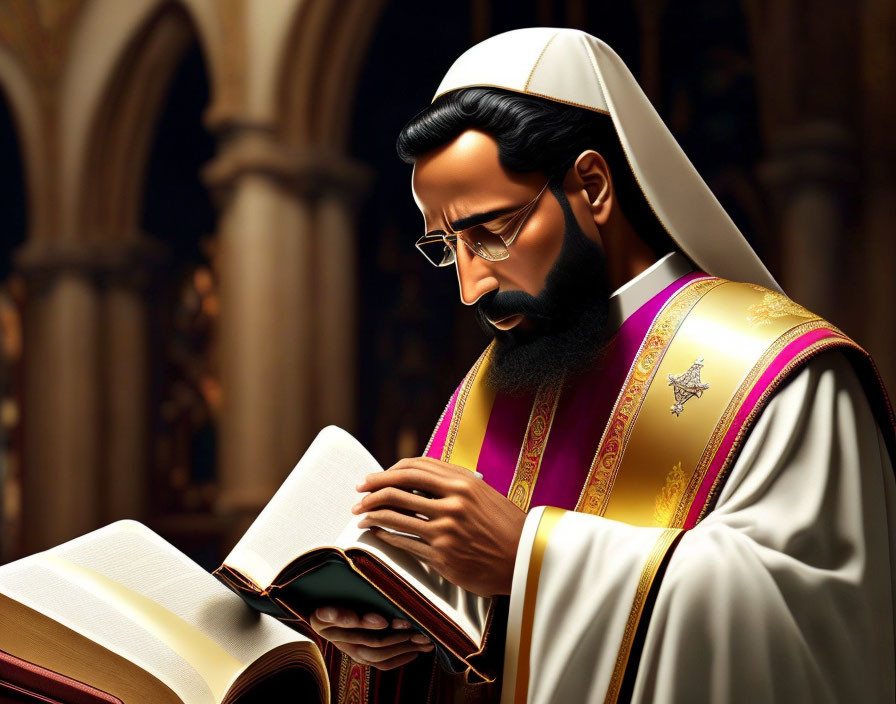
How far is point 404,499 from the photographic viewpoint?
5.17 feet

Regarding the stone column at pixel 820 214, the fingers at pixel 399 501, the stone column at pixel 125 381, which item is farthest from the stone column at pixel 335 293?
the fingers at pixel 399 501

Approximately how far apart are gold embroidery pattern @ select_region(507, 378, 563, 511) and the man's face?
2.9 inches

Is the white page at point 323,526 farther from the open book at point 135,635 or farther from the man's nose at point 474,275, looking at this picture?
the man's nose at point 474,275

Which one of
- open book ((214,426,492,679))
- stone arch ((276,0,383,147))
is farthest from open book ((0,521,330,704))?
stone arch ((276,0,383,147))

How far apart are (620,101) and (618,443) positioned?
1.68 ft

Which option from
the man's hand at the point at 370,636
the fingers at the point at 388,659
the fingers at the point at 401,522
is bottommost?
the fingers at the point at 388,659

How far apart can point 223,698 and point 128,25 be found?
23.9ft

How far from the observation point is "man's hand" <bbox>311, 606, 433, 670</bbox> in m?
1.68

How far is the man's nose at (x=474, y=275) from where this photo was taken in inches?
69.6

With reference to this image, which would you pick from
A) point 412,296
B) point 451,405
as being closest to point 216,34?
point 412,296

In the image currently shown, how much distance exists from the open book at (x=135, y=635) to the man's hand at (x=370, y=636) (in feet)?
0.33

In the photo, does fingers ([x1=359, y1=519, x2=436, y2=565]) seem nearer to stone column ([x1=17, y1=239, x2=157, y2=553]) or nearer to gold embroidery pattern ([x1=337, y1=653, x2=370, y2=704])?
gold embroidery pattern ([x1=337, y1=653, x2=370, y2=704])

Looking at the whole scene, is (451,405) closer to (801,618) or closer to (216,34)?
(801,618)

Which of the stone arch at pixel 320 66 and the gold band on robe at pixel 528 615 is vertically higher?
the stone arch at pixel 320 66
